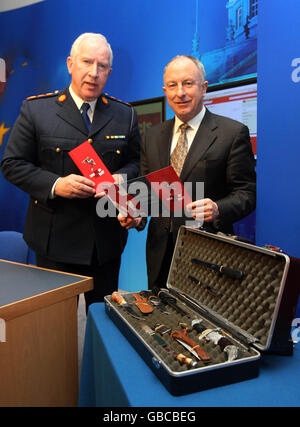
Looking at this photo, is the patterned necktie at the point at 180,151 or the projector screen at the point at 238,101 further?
the projector screen at the point at 238,101

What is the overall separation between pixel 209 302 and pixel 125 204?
1.78 ft

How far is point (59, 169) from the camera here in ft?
6.02

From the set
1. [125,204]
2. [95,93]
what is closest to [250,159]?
[125,204]

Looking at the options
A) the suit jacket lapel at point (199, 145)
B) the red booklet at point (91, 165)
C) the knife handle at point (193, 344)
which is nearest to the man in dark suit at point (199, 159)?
the suit jacket lapel at point (199, 145)

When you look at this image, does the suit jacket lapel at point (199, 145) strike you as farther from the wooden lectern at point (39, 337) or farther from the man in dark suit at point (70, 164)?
the wooden lectern at point (39, 337)

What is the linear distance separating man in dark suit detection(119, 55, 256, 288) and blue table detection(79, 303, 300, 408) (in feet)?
1.84

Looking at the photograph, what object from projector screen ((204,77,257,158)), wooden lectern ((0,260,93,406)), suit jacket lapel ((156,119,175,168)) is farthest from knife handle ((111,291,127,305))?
projector screen ((204,77,257,158))

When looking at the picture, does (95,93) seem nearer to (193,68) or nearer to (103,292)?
(193,68)

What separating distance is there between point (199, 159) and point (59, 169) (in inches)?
29.2

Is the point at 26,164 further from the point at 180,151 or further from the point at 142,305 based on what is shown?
the point at 142,305

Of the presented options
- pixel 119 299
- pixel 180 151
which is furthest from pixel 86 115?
pixel 119 299

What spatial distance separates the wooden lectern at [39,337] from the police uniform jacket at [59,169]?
227 millimetres

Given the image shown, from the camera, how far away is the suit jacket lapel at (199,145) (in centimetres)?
158

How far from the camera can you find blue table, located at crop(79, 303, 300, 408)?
0.76 meters
